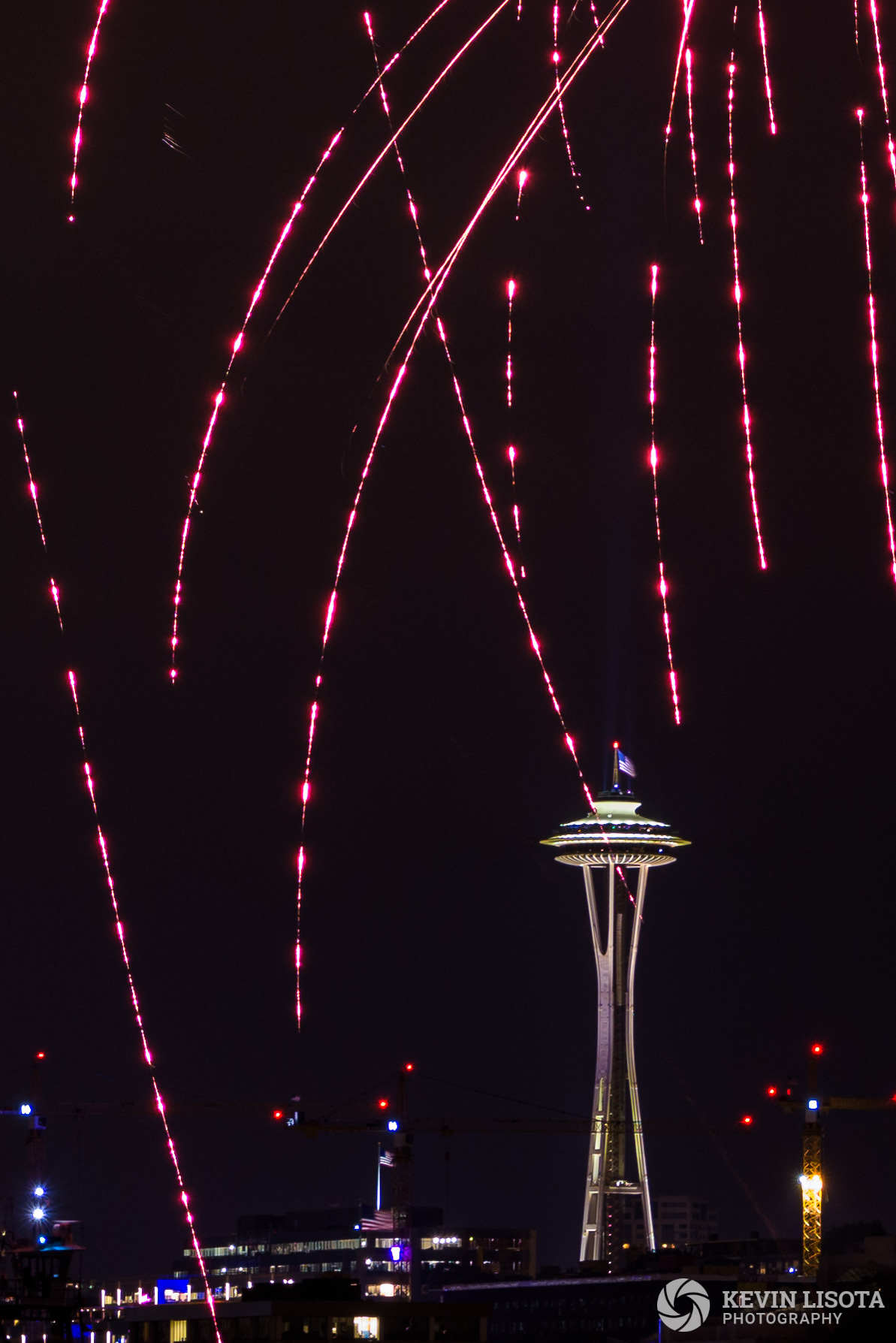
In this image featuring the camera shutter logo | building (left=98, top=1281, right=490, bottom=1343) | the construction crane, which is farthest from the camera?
the construction crane

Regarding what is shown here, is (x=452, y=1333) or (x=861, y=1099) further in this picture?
(x=861, y=1099)

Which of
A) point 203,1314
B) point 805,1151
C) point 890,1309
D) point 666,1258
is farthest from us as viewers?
point 666,1258

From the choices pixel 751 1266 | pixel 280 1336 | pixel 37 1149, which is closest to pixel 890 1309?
pixel 280 1336

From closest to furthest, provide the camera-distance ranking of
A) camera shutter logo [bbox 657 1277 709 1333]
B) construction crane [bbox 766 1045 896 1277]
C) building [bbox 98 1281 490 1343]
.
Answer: camera shutter logo [bbox 657 1277 709 1333] → building [bbox 98 1281 490 1343] → construction crane [bbox 766 1045 896 1277]

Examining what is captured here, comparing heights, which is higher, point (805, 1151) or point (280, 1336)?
point (805, 1151)

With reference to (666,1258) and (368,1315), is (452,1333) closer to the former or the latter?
(368,1315)

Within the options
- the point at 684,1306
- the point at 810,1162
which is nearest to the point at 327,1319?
the point at 684,1306

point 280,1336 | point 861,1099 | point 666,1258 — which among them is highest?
point 861,1099

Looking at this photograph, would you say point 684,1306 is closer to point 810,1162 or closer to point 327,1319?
point 327,1319
